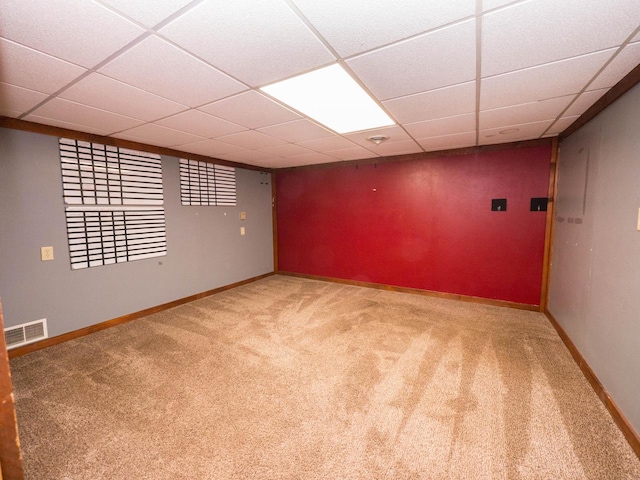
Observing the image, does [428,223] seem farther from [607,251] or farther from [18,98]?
[18,98]

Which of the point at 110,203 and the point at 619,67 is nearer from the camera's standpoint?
the point at 619,67

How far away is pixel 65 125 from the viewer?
2.94 metres

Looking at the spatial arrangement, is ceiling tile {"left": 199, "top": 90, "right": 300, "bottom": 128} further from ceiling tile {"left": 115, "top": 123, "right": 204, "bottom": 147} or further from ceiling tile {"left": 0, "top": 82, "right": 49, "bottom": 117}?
ceiling tile {"left": 0, "top": 82, "right": 49, "bottom": 117}

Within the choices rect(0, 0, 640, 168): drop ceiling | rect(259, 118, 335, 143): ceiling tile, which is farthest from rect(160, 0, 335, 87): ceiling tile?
rect(259, 118, 335, 143): ceiling tile

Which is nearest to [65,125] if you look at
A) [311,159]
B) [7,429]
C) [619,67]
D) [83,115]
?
[83,115]

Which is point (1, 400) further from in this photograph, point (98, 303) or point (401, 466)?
point (98, 303)

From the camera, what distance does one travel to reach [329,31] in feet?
4.84

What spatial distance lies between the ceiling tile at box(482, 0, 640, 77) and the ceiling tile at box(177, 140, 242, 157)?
3.14m

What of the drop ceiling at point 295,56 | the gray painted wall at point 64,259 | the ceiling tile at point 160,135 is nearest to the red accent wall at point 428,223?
the drop ceiling at point 295,56

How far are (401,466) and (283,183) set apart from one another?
5.22m

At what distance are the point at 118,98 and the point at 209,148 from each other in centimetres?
177

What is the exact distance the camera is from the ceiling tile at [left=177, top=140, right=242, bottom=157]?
147 inches

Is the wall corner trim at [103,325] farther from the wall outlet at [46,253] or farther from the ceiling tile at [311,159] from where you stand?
the ceiling tile at [311,159]

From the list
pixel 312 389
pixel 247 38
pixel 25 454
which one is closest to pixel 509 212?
pixel 312 389
